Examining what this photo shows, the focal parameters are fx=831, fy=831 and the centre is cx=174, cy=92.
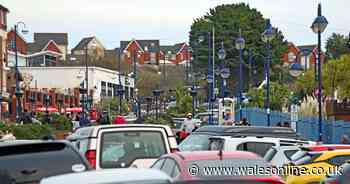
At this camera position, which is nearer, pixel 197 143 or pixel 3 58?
pixel 197 143

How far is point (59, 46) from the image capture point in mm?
165875

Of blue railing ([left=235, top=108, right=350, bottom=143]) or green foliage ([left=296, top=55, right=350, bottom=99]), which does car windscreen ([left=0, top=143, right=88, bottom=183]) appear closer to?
blue railing ([left=235, top=108, right=350, bottom=143])

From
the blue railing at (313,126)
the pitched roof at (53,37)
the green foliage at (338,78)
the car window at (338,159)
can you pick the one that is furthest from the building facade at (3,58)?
the pitched roof at (53,37)

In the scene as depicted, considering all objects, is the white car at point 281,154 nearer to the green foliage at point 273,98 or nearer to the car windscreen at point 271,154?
the car windscreen at point 271,154

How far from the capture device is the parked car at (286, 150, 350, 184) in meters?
14.1

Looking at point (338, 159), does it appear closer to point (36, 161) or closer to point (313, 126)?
point (36, 161)

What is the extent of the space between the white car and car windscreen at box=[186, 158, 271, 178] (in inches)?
214

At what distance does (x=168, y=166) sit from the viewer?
11.8 meters

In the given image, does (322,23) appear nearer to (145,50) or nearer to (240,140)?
(240,140)

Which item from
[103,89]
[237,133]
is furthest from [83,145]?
[103,89]

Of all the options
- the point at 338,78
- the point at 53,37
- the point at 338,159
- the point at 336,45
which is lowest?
the point at 338,159

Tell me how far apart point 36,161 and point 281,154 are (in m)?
7.50

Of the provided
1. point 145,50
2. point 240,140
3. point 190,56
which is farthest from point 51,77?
point 240,140

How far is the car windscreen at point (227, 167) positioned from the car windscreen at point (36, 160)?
1.45 meters
